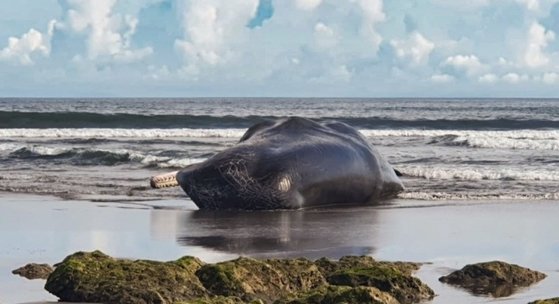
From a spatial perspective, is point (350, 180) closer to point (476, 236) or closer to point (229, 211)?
point (229, 211)

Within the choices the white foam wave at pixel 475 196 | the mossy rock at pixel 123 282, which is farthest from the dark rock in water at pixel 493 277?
the white foam wave at pixel 475 196

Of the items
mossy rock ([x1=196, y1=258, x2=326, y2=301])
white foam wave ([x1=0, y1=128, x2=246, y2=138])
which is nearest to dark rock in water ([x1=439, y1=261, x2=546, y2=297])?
mossy rock ([x1=196, y1=258, x2=326, y2=301])

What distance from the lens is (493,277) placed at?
7414 mm

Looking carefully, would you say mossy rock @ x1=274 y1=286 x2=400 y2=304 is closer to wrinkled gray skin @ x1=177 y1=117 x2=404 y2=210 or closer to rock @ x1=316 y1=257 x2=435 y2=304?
rock @ x1=316 y1=257 x2=435 y2=304

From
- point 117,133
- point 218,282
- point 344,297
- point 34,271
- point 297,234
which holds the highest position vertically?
point 344,297

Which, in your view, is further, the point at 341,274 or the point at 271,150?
the point at 271,150

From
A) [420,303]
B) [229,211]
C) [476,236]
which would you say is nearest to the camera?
[420,303]

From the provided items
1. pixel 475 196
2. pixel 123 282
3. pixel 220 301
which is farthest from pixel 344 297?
pixel 475 196

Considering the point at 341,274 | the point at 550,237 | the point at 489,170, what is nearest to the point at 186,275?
the point at 341,274

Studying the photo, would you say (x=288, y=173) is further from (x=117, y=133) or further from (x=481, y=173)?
(x=117, y=133)

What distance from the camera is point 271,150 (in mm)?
12562

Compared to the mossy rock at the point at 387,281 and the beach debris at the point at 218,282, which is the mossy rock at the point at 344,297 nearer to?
the beach debris at the point at 218,282

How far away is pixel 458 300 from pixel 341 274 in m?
0.85

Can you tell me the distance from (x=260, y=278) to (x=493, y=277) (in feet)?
5.67
